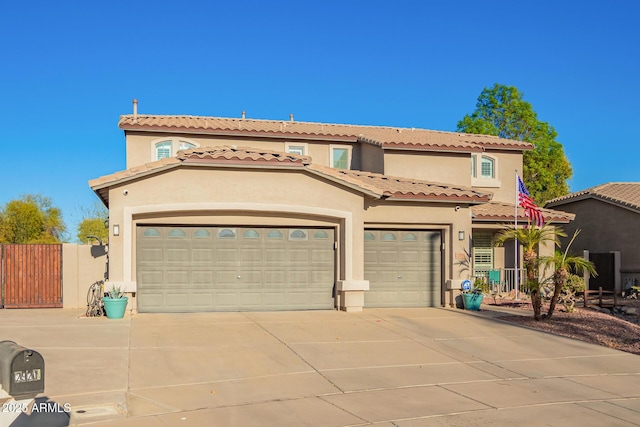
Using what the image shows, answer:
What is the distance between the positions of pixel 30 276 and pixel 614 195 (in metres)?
22.1

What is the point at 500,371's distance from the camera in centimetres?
1141

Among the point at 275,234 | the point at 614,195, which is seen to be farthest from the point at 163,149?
the point at 614,195

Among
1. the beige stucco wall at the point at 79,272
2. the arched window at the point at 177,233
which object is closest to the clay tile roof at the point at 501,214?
the arched window at the point at 177,233

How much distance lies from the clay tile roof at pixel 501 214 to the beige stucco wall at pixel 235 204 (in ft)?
22.0

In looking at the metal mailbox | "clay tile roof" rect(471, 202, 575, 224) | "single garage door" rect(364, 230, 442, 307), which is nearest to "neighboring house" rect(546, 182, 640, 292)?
"clay tile roof" rect(471, 202, 575, 224)

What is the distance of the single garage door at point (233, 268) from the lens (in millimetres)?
16562

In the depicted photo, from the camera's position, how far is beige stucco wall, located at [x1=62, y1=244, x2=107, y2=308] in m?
18.2

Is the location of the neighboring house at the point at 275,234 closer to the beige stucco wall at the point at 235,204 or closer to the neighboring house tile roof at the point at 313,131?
the beige stucco wall at the point at 235,204

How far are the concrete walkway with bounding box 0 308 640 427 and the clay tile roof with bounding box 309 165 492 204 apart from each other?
11.4 ft

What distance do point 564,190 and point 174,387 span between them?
44415mm

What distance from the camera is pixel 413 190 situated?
1858cm

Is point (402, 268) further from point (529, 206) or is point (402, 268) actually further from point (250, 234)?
point (529, 206)

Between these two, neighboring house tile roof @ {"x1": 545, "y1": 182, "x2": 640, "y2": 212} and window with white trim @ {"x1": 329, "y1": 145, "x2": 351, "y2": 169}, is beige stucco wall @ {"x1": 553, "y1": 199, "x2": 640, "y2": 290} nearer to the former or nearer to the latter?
neighboring house tile roof @ {"x1": 545, "y1": 182, "x2": 640, "y2": 212}

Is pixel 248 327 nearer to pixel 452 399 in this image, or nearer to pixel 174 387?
pixel 174 387
